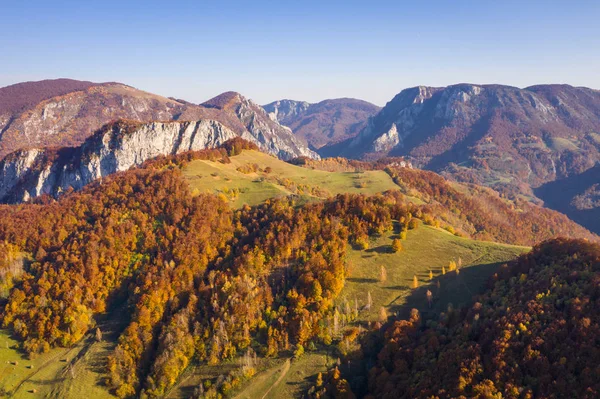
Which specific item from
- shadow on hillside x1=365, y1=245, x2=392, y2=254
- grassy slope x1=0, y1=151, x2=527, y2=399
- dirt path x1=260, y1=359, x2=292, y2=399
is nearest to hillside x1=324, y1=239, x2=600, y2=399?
grassy slope x1=0, y1=151, x2=527, y2=399

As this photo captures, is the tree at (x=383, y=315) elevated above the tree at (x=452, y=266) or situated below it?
below

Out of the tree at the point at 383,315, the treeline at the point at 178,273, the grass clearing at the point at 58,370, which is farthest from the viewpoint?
the treeline at the point at 178,273

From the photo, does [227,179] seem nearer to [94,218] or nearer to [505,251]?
[94,218]

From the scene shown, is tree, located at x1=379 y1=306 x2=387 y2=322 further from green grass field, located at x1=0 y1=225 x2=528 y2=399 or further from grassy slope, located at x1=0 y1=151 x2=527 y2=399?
grassy slope, located at x1=0 y1=151 x2=527 y2=399

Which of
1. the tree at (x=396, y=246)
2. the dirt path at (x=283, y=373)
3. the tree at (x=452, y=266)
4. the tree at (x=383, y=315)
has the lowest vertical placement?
the dirt path at (x=283, y=373)

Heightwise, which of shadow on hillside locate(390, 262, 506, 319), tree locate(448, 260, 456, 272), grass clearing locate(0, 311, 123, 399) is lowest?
grass clearing locate(0, 311, 123, 399)

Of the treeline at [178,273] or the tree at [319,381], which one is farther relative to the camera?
the treeline at [178,273]

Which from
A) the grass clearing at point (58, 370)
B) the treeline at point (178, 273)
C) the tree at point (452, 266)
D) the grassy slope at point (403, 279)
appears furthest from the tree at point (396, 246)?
the grass clearing at point (58, 370)

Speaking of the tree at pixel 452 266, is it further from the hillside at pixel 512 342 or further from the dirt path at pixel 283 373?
the dirt path at pixel 283 373
